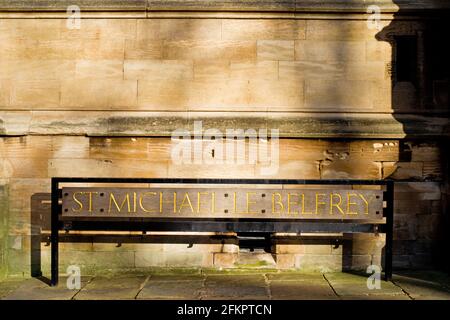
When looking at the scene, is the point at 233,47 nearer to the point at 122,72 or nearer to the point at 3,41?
the point at 122,72

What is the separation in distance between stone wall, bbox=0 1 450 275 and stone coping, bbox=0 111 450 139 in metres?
0.02

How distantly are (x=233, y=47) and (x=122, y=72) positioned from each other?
4.69 ft

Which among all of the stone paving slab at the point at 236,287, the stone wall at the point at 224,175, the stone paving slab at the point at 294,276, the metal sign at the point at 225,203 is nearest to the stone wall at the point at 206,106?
the stone wall at the point at 224,175

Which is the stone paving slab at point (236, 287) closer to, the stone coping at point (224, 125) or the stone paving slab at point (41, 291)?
the stone paving slab at point (41, 291)

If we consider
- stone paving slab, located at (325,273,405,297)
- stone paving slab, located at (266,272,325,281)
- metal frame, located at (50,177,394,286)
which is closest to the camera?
stone paving slab, located at (325,273,405,297)

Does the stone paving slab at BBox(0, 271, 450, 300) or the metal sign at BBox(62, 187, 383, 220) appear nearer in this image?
the stone paving slab at BBox(0, 271, 450, 300)

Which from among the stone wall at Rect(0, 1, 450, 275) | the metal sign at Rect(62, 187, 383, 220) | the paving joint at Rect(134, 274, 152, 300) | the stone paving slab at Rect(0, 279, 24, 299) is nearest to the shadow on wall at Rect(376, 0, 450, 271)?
the stone wall at Rect(0, 1, 450, 275)

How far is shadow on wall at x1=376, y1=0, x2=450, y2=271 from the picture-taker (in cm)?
561

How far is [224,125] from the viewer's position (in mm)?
5551

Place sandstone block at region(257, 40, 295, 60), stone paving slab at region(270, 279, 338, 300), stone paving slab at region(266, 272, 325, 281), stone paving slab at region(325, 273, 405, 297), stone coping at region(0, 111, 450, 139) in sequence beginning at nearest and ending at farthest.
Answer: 1. stone paving slab at region(270, 279, 338, 300)
2. stone paving slab at region(325, 273, 405, 297)
3. stone paving slab at region(266, 272, 325, 281)
4. stone coping at region(0, 111, 450, 139)
5. sandstone block at region(257, 40, 295, 60)

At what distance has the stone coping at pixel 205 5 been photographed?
5.62m

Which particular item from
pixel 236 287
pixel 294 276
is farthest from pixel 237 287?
pixel 294 276

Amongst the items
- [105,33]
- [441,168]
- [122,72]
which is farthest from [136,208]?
[441,168]

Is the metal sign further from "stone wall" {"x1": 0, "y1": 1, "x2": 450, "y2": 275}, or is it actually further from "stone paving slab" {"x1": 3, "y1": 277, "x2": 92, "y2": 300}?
"stone paving slab" {"x1": 3, "y1": 277, "x2": 92, "y2": 300}
